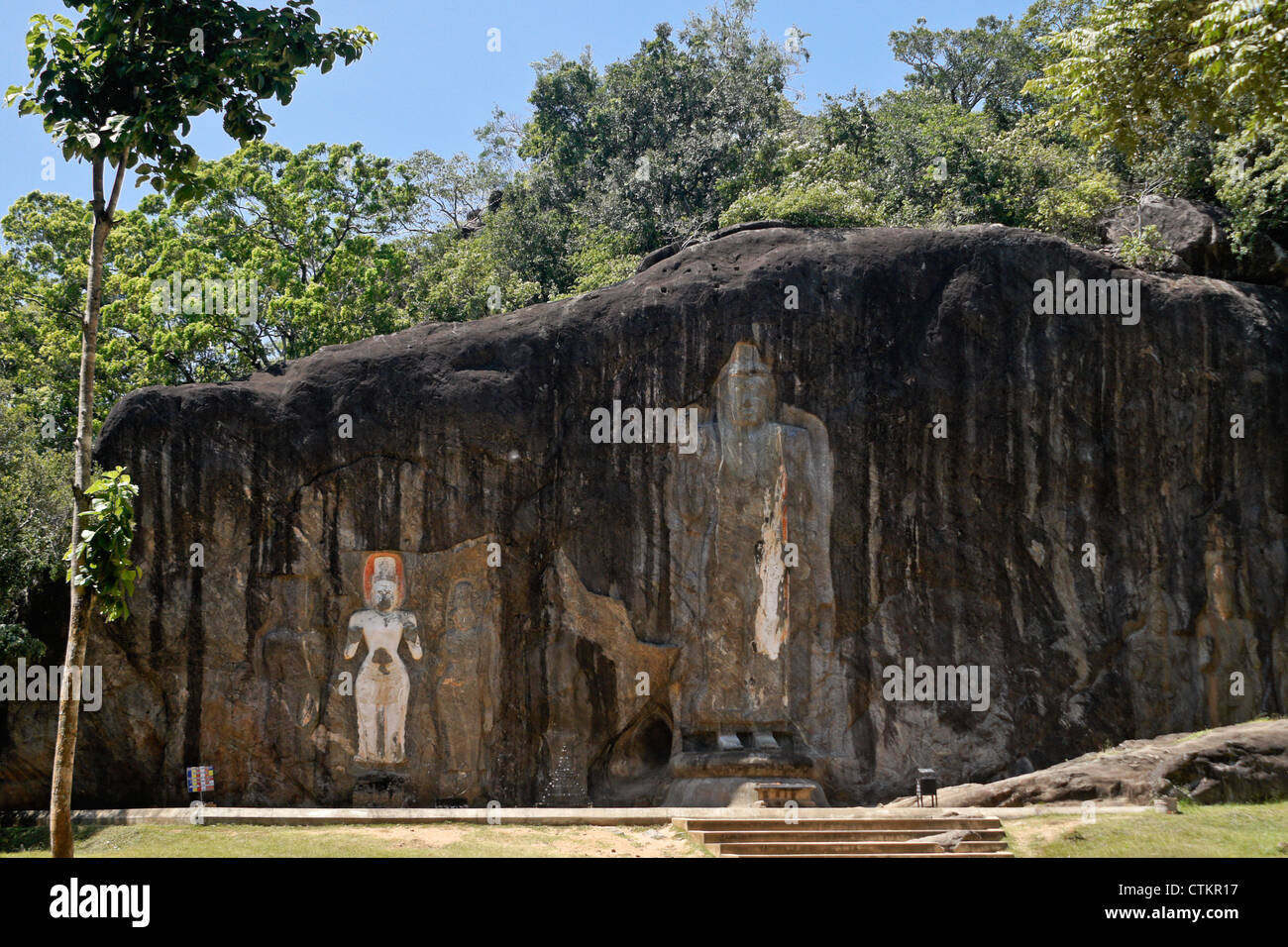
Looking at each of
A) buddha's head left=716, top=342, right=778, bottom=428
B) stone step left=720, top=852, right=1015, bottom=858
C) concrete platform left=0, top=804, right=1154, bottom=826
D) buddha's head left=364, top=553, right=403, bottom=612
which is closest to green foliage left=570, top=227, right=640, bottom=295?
buddha's head left=716, top=342, right=778, bottom=428

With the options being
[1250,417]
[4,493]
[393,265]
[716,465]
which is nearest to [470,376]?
[716,465]

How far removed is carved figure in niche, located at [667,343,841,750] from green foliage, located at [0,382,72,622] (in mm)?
10804

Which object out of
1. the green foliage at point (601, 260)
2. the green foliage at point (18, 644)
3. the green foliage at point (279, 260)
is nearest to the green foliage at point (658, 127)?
the green foliage at point (601, 260)

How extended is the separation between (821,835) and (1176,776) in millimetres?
4828

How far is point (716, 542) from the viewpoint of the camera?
23.8 m

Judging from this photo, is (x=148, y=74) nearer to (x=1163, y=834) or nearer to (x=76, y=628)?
(x=76, y=628)

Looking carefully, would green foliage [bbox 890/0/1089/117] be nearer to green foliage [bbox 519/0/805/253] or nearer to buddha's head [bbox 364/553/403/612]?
green foliage [bbox 519/0/805/253]

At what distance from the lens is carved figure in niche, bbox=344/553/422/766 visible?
23.0 m

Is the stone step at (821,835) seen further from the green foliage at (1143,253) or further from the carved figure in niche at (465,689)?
the green foliage at (1143,253)

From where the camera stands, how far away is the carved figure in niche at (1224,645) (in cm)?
2316

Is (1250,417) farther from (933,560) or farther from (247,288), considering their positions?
(247,288)

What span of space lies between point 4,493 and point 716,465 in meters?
12.3

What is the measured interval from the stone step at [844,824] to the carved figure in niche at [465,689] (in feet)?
19.4

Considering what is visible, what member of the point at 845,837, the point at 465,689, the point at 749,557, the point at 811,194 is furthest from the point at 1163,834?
the point at 811,194
